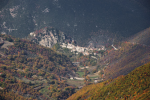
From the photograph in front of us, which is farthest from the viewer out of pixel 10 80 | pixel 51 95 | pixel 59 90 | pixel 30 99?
pixel 59 90

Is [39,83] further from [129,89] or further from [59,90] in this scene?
[129,89]

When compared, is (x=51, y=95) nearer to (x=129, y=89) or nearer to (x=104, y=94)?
(x=104, y=94)

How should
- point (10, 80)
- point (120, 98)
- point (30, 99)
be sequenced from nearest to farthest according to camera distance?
point (120, 98), point (30, 99), point (10, 80)

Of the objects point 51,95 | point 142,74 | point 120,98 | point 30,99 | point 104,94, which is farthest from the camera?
point 51,95

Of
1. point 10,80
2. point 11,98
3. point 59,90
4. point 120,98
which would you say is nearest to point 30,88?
point 10,80

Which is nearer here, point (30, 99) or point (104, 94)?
point (104, 94)

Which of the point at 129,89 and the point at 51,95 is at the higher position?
the point at 129,89

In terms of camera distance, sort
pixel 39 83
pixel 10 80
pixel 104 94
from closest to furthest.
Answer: pixel 104 94 → pixel 10 80 → pixel 39 83

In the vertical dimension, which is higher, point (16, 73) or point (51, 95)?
point (16, 73)

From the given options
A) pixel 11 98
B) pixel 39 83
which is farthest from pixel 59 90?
pixel 11 98
